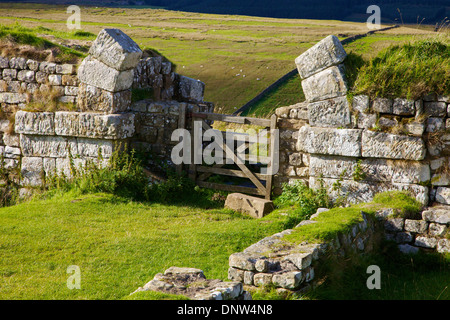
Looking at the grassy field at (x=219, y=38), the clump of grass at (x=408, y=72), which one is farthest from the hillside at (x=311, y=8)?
the clump of grass at (x=408, y=72)

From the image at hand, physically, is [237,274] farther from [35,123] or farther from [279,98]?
[279,98]

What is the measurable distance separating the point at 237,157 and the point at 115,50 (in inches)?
118

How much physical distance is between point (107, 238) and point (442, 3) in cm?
3057

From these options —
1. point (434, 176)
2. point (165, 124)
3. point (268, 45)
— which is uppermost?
point (268, 45)

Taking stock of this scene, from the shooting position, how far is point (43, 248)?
649 centimetres

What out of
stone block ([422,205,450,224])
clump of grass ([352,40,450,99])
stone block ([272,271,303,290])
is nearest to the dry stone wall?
clump of grass ([352,40,450,99])

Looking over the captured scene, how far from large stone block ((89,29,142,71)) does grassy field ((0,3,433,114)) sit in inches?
134

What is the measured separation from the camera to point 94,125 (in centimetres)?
903

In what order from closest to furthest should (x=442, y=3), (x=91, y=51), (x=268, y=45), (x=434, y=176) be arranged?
(x=434, y=176) → (x=91, y=51) → (x=268, y=45) → (x=442, y=3)

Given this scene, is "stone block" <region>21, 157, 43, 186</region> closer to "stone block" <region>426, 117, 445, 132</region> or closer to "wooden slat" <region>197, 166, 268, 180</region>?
"wooden slat" <region>197, 166, 268, 180</region>

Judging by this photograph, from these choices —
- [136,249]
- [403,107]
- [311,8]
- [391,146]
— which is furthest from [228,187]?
[311,8]

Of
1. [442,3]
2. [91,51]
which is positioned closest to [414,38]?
[91,51]

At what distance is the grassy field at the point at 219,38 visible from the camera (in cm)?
1888

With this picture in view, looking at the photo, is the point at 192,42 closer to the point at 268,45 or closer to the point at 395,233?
the point at 268,45
